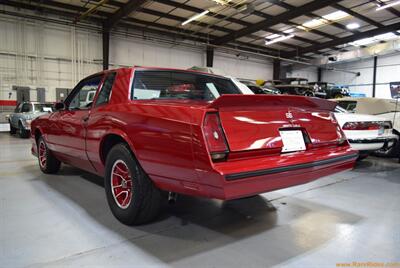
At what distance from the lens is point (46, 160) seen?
12.8ft

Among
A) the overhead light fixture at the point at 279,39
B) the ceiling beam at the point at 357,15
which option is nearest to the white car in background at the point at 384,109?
the ceiling beam at the point at 357,15

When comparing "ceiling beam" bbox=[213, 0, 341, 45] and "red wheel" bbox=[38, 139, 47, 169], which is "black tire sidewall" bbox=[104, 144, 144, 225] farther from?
"ceiling beam" bbox=[213, 0, 341, 45]

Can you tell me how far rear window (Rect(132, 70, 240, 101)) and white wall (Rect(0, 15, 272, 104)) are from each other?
436 inches

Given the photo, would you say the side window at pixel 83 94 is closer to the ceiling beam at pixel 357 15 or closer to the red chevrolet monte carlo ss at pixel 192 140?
the red chevrolet monte carlo ss at pixel 192 140

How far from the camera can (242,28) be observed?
13.8 metres

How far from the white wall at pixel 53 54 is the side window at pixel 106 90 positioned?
10.8 m

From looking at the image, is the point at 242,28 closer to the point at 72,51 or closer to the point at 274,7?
the point at 274,7

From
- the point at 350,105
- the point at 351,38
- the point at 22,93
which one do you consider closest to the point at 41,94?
the point at 22,93

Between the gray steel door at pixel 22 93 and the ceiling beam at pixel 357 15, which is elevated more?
the ceiling beam at pixel 357 15

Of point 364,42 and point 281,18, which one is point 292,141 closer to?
point 281,18

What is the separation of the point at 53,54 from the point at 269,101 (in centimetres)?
1240

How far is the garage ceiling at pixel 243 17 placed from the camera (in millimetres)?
10711

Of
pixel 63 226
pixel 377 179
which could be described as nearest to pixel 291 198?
pixel 377 179

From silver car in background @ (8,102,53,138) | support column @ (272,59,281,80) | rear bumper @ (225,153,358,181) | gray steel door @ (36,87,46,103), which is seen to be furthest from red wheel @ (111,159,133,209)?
support column @ (272,59,281,80)
